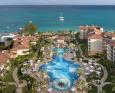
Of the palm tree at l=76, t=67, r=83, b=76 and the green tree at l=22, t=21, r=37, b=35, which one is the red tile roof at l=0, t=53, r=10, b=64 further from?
the green tree at l=22, t=21, r=37, b=35

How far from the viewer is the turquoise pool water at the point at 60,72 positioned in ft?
91.0

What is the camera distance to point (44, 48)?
141ft

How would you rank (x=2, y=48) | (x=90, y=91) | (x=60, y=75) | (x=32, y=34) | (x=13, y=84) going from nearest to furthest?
1. (x=90, y=91)
2. (x=13, y=84)
3. (x=60, y=75)
4. (x=2, y=48)
5. (x=32, y=34)

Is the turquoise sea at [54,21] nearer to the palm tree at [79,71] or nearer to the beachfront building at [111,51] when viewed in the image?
the beachfront building at [111,51]

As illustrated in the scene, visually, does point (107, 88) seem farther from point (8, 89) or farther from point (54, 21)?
point (54, 21)

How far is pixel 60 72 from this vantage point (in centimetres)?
3206

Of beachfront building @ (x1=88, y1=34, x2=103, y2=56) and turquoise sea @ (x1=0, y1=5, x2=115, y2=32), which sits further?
turquoise sea @ (x1=0, y1=5, x2=115, y2=32)

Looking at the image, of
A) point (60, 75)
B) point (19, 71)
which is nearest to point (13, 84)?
point (19, 71)

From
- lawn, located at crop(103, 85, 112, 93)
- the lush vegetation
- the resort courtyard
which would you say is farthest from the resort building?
lawn, located at crop(103, 85, 112, 93)

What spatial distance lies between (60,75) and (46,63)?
4757 millimetres

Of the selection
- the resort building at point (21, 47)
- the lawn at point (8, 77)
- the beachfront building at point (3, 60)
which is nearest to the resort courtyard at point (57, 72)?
the lawn at point (8, 77)

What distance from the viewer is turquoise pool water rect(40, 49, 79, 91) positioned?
2774 cm

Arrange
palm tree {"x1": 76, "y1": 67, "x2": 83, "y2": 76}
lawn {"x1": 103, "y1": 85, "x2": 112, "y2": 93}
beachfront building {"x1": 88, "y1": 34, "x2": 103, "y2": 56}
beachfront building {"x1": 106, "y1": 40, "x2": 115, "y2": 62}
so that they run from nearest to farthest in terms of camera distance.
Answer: lawn {"x1": 103, "y1": 85, "x2": 112, "y2": 93} → palm tree {"x1": 76, "y1": 67, "x2": 83, "y2": 76} → beachfront building {"x1": 106, "y1": 40, "x2": 115, "y2": 62} → beachfront building {"x1": 88, "y1": 34, "x2": 103, "y2": 56}

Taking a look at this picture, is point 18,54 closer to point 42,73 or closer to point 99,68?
point 42,73
